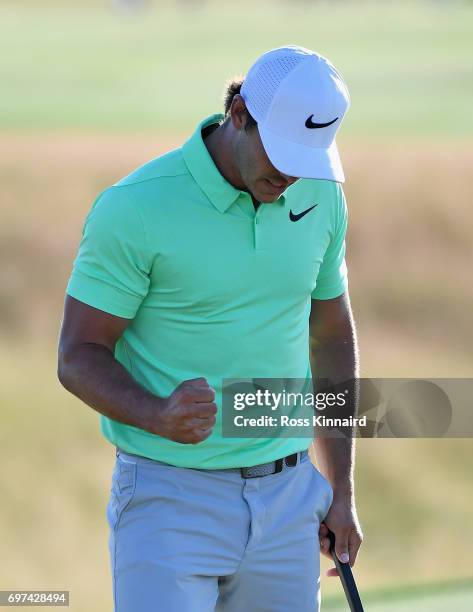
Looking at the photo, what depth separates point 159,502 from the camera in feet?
7.95

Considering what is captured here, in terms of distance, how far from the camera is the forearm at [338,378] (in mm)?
2752

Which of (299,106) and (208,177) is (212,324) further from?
(299,106)

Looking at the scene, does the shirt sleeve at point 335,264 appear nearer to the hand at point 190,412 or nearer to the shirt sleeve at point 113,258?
the shirt sleeve at point 113,258

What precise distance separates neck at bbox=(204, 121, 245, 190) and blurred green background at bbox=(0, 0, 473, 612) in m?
1.65

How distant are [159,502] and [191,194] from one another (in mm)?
570

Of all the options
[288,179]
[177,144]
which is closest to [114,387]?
[288,179]

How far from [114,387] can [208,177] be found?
43 cm

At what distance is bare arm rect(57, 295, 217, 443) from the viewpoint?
2158mm

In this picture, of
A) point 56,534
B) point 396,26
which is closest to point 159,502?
point 56,534

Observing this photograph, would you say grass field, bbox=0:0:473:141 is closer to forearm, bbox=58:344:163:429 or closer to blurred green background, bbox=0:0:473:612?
blurred green background, bbox=0:0:473:612

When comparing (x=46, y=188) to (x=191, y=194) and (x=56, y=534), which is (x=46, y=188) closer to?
(x=56, y=534)

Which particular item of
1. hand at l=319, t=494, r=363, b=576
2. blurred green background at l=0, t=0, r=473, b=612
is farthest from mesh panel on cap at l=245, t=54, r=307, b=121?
blurred green background at l=0, t=0, r=473, b=612

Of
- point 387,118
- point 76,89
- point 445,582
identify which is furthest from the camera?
point 76,89

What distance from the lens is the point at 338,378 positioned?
2787 millimetres
